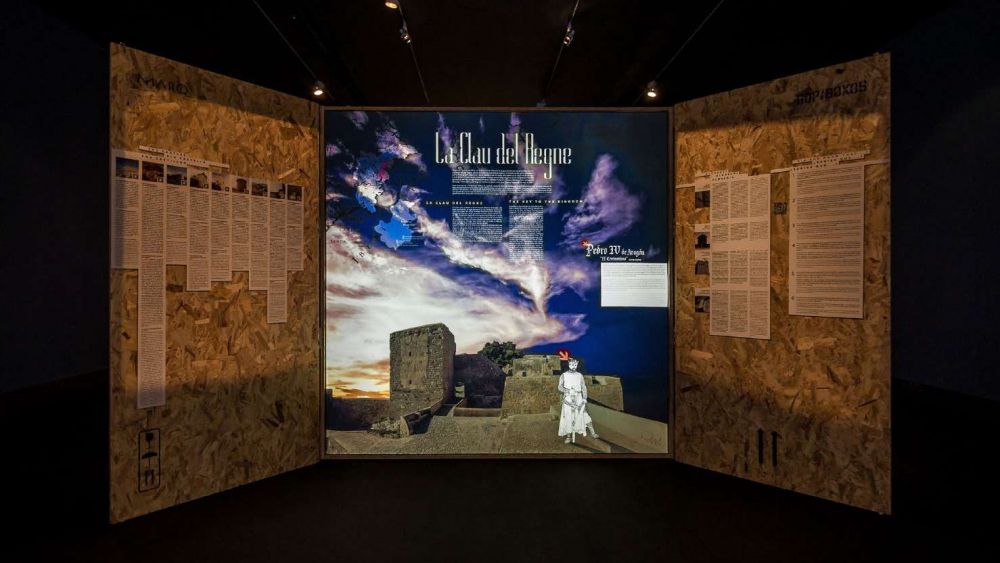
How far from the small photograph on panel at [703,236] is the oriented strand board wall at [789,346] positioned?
0.04 meters

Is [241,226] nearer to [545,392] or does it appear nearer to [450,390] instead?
[450,390]

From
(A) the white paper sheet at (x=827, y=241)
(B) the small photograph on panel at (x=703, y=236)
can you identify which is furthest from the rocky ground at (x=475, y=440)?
(A) the white paper sheet at (x=827, y=241)

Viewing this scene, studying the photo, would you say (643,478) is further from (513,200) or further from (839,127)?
(839,127)

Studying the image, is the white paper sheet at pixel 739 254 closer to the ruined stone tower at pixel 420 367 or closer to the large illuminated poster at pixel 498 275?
the large illuminated poster at pixel 498 275

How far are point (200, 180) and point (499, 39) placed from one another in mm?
3378

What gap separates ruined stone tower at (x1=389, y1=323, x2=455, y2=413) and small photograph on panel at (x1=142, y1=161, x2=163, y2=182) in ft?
5.89

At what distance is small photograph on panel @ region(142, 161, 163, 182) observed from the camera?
259cm

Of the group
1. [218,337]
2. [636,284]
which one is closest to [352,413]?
[218,337]

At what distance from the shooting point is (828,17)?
4102 millimetres

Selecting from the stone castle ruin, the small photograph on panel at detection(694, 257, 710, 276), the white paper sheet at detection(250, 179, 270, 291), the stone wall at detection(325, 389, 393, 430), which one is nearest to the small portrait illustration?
the small photograph on panel at detection(694, 257, 710, 276)

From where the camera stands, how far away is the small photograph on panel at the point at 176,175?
2669mm

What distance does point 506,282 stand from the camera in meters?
3.27
